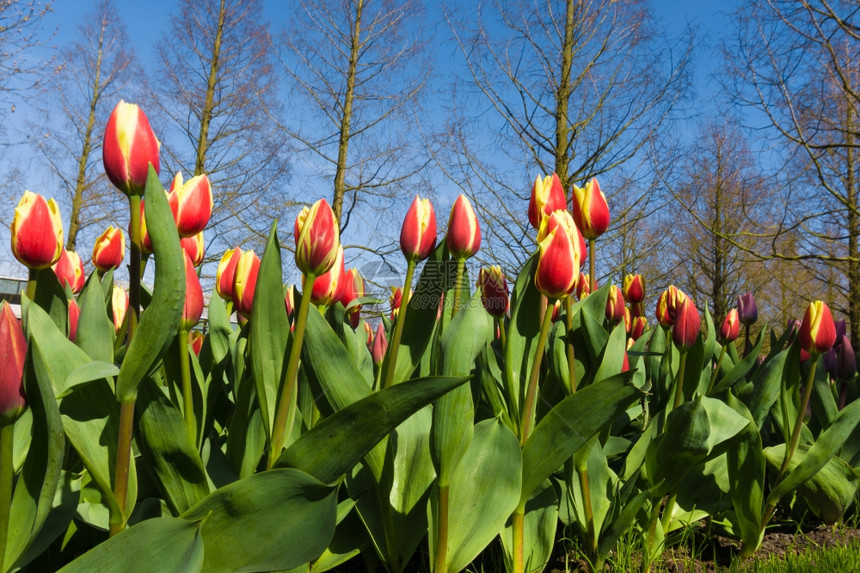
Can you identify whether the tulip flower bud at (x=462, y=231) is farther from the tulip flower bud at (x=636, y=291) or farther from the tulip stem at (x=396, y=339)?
the tulip flower bud at (x=636, y=291)

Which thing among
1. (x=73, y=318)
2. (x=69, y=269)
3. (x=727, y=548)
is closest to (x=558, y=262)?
(x=73, y=318)

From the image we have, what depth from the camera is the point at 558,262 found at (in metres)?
1.20

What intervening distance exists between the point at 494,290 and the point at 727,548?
1.09 metres

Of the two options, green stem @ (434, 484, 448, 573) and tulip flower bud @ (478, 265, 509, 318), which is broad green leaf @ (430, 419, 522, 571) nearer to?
green stem @ (434, 484, 448, 573)

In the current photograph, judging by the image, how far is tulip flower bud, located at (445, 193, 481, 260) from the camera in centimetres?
132

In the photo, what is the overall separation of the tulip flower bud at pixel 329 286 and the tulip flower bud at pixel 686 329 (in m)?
1.01

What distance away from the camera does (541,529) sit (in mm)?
1437

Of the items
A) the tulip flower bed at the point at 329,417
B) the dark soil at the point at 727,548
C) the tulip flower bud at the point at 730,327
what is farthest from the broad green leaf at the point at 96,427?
the tulip flower bud at the point at 730,327

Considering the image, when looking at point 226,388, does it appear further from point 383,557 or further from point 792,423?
point 792,423

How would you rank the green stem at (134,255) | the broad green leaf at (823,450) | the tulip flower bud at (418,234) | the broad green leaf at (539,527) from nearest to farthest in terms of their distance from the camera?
1. the green stem at (134,255)
2. the tulip flower bud at (418,234)
3. the broad green leaf at (539,527)
4. the broad green leaf at (823,450)

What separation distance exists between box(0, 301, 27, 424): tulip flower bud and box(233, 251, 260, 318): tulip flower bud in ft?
2.01

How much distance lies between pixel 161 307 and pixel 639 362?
5.49 feet

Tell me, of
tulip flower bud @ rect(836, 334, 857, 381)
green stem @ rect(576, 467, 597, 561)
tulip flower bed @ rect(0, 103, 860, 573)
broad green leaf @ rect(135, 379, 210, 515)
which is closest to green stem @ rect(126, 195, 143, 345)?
tulip flower bed @ rect(0, 103, 860, 573)

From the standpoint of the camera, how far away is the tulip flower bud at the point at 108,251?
1749 mm
